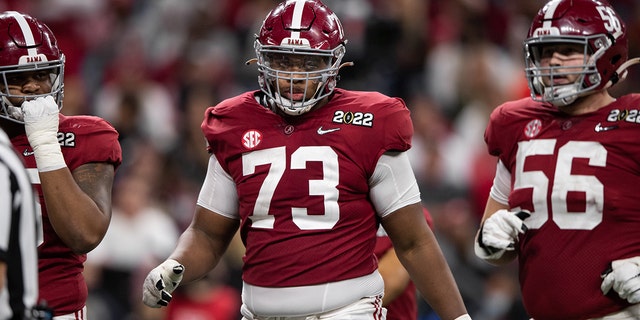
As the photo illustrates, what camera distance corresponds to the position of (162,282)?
3732mm

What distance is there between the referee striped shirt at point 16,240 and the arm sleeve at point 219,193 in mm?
1069

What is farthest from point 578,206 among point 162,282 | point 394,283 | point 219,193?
point 162,282

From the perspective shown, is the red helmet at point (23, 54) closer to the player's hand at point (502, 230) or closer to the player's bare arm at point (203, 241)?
the player's bare arm at point (203, 241)

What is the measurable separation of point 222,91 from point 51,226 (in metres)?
4.91

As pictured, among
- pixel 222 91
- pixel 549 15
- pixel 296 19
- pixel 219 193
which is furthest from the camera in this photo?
pixel 222 91

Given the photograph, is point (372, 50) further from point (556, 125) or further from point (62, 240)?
point (62, 240)

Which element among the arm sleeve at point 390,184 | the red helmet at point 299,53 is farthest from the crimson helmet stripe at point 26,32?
the arm sleeve at point 390,184

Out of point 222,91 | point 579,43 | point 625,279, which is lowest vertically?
point 222,91

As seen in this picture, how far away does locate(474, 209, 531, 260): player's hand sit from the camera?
3.92 meters

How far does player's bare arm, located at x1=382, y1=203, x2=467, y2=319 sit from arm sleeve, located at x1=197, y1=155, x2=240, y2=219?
1.80ft

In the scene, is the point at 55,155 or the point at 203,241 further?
the point at 203,241

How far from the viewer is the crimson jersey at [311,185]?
3.66m

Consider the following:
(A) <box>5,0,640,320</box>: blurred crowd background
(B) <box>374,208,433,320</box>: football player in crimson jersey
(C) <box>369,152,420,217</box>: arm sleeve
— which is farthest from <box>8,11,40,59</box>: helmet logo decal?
Answer: (A) <box>5,0,640,320</box>: blurred crowd background

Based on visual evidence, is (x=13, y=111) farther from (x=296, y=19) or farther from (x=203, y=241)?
(x=296, y=19)
